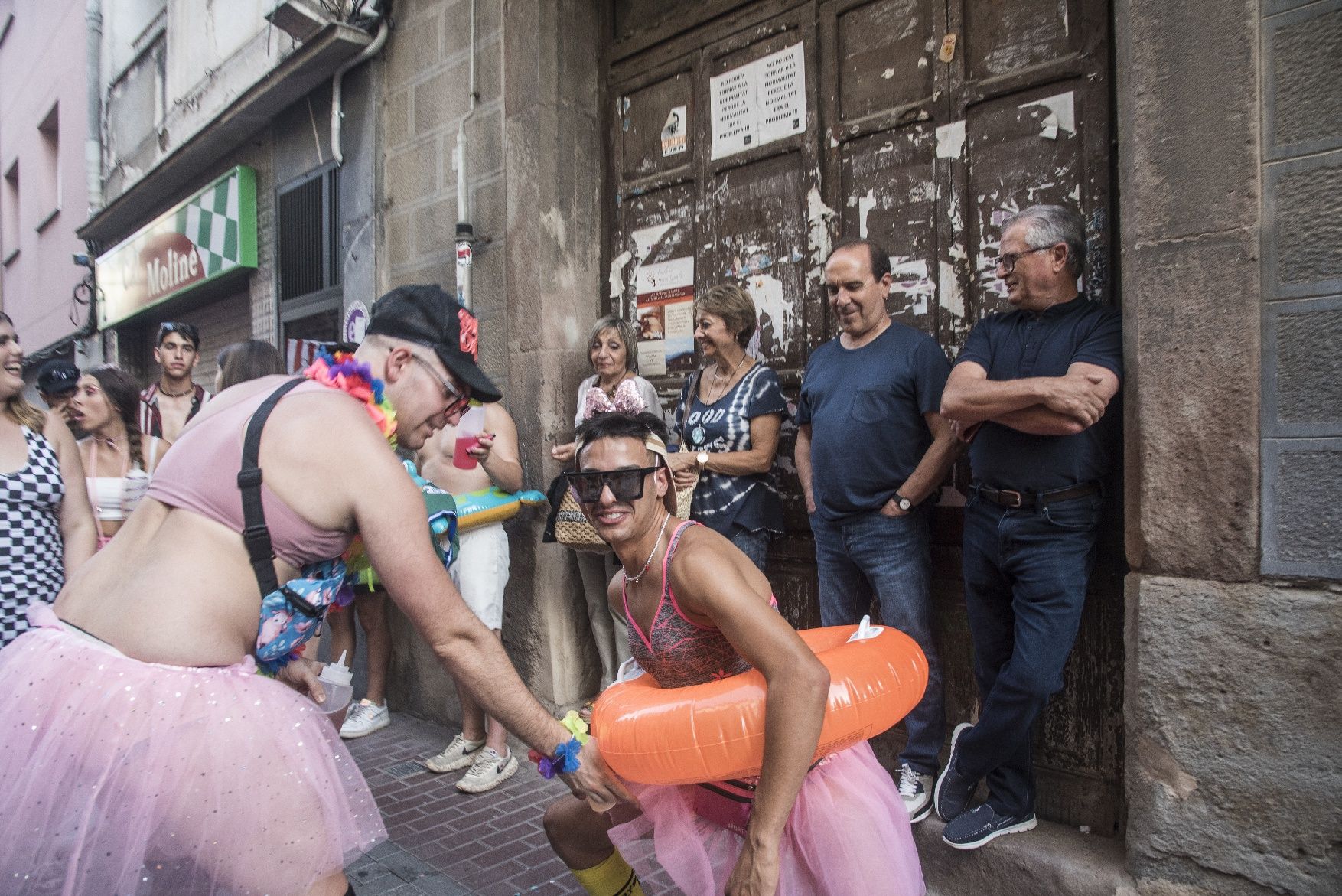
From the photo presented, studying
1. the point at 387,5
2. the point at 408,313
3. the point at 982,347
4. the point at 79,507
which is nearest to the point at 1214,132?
the point at 982,347

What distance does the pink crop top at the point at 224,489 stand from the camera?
1817mm

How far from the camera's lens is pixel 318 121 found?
21.8 feet

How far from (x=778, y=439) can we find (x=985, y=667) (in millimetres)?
1376

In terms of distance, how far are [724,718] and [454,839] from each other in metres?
2.27

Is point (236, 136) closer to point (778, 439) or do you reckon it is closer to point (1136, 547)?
point (778, 439)

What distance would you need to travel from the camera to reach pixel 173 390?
17.5 feet

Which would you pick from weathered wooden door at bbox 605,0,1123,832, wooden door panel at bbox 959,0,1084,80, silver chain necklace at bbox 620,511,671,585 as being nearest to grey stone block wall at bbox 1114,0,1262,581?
weathered wooden door at bbox 605,0,1123,832

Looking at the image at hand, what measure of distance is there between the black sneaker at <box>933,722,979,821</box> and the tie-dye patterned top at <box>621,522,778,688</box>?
121cm

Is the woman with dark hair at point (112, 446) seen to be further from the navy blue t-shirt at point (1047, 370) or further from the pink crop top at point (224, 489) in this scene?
the navy blue t-shirt at point (1047, 370)

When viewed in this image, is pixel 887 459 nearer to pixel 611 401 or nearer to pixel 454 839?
pixel 611 401

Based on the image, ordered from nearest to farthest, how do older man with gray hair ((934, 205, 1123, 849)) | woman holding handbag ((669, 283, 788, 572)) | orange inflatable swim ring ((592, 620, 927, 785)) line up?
orange inflatable swim ring ((592, 620, 927, 785)) < older man with gray hair ((934, 205, 1123, 849)) < woman holding handbag ((669, 283, 788, 572))

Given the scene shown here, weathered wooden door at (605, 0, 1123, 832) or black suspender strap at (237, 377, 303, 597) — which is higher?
weathered wooden door at (605, 0, 1123, 832)

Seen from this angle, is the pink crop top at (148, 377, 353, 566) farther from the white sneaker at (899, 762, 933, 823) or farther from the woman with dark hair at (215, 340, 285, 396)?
the woman with dark hair at (215, 340, 285, 396)

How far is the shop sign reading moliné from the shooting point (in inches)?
304
